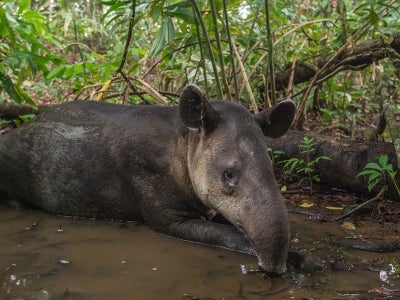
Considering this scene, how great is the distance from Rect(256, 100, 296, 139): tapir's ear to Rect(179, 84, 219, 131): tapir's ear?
0.39 metres

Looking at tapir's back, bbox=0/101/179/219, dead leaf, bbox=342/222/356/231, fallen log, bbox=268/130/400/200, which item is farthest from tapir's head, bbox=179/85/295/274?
fallen log, bbox=268/130/400/200

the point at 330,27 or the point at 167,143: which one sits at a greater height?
the point at 330,27

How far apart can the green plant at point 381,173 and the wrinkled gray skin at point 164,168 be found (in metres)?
0.85

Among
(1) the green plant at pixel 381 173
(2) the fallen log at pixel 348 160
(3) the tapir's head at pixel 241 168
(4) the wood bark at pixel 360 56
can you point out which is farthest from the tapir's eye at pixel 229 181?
(4) the wood bark at pixel 360 56

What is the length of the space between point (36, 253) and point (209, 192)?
48.8 inches

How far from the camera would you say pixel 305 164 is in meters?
5.33

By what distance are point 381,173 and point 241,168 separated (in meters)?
1.55

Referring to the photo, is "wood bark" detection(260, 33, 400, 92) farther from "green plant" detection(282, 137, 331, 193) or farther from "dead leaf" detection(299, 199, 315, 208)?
"dead leaf" detection(299, 199, 315, 208)

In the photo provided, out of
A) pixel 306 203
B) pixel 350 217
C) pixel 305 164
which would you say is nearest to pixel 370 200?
pixel 350 217

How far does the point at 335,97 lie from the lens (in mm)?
7199

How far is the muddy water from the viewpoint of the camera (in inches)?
113

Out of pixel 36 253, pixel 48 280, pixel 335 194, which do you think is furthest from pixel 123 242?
pixel 335 194

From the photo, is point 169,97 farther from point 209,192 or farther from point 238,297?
point 238,297

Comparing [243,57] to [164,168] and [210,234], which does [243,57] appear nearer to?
[164,168]
